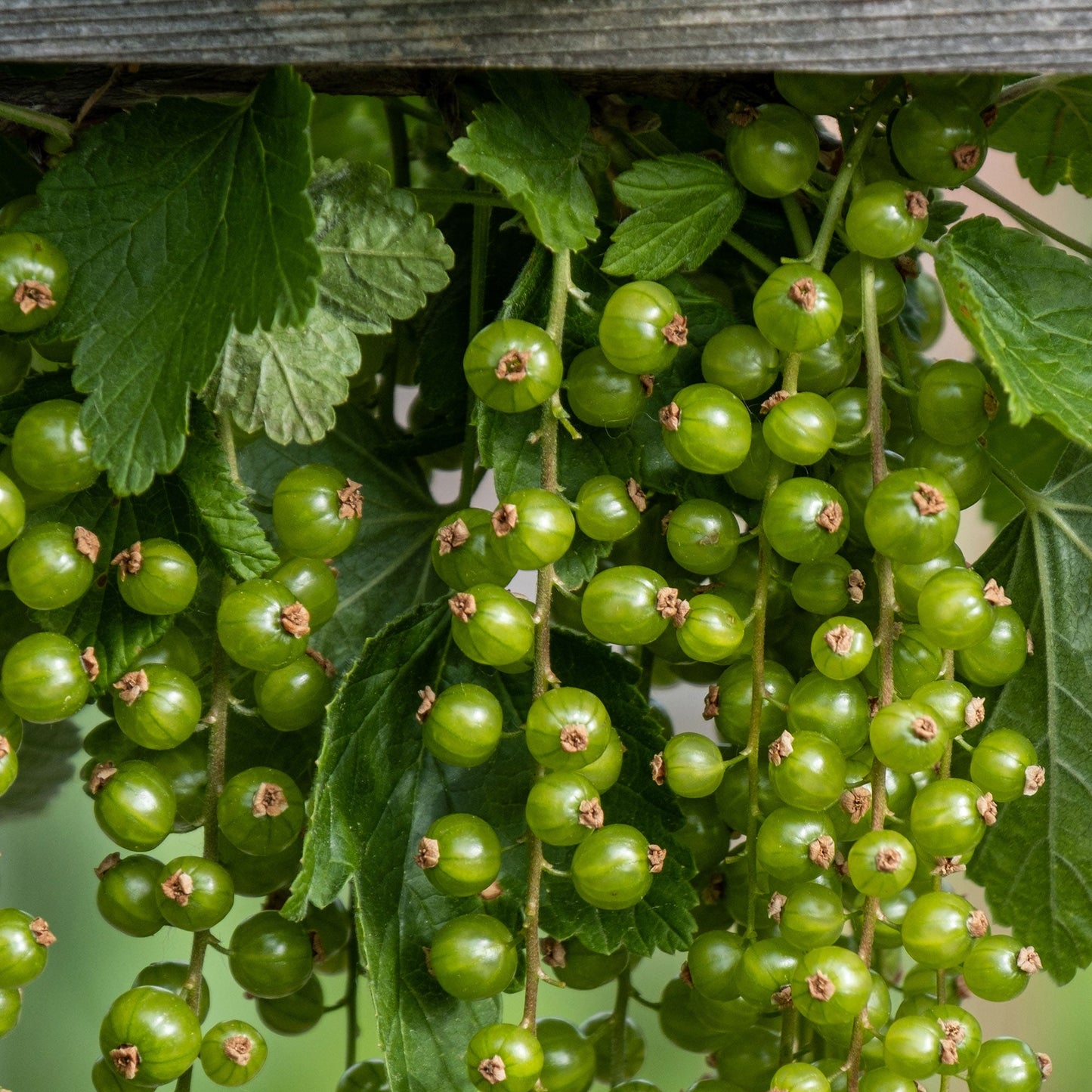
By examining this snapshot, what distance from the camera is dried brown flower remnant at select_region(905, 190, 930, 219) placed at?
0.46m

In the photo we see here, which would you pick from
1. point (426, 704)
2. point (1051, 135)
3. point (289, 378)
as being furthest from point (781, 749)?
point (1051, 135)

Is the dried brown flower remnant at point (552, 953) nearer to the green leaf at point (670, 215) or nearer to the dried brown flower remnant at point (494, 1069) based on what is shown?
the dried brown flower remnant at point (494, 1069)

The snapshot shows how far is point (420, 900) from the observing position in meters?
0.50

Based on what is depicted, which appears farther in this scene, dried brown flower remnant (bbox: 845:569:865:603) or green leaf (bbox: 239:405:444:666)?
green leaf (bbox: 239:405:444:666)

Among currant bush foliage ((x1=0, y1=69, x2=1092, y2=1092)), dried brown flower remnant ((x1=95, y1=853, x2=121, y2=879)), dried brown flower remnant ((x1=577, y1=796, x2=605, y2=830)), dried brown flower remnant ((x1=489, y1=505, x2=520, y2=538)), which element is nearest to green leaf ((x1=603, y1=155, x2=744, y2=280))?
currant bush foliage ((x1=0, y1=69, x2=1092, y2=1092))

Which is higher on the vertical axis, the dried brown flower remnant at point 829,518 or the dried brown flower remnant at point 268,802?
the dried brown flower remnant at point 829,518

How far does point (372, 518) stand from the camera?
62 centimetres

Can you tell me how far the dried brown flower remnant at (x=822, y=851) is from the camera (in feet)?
1.48

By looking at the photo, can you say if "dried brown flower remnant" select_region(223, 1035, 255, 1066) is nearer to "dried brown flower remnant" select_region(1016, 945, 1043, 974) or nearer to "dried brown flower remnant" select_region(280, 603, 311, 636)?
"dried brown flower remnant" select_region(280, 603, 311, 636)

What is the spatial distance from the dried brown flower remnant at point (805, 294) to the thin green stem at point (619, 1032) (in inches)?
13.1

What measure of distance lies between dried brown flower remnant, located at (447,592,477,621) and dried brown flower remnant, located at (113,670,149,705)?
0.40 feet

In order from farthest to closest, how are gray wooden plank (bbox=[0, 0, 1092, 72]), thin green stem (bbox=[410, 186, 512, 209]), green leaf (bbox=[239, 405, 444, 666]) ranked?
green leaf (bbox=[239, 405, 444, 666])
thin green stem (bbox=[410, 186, 512, 209])
gray wooden plank (bbox=[0, 0, 1092, 72])

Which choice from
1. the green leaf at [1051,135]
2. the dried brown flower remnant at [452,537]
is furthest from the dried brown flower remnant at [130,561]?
the green leaf at [1051,135]

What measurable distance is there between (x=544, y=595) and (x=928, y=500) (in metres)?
0.15
